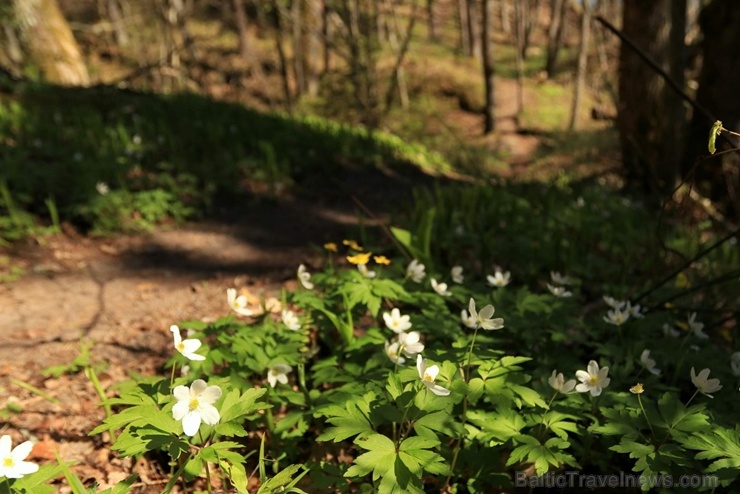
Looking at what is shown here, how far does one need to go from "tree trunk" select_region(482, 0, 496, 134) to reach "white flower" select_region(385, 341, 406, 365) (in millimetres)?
12640

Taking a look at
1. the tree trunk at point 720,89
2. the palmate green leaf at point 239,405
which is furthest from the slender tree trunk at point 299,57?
the palmate green leaf at point 239,405

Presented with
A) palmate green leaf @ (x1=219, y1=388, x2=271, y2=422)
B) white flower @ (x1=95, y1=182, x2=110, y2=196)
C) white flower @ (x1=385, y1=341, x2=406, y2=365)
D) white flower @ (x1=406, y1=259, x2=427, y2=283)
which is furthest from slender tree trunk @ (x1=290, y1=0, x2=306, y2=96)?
palmate green leaf @ (x1=219, y1=388, x2=271, y2=422)

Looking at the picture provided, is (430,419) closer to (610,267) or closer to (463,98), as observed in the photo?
(610,267)

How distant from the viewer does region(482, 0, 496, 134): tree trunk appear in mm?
12992

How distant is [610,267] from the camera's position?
11.7 ft

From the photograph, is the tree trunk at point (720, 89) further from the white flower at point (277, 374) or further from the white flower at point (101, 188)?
the white flower at point (101, 188)

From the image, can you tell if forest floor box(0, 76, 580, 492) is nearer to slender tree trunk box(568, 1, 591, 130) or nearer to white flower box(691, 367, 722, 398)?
white flower box(691, 367, 722, 398)

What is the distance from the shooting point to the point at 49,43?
8.86 m

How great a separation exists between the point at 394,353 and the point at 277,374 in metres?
0.51

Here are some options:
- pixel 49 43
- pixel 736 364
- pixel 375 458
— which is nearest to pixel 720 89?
pixel 736 364

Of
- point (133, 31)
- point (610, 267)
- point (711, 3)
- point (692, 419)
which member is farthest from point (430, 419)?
point (133, 31)

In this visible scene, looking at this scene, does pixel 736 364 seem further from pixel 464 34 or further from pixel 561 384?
pixel 464 34

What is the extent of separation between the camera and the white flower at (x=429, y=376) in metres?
1.48

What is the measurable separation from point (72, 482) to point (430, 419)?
1125 millimetres
